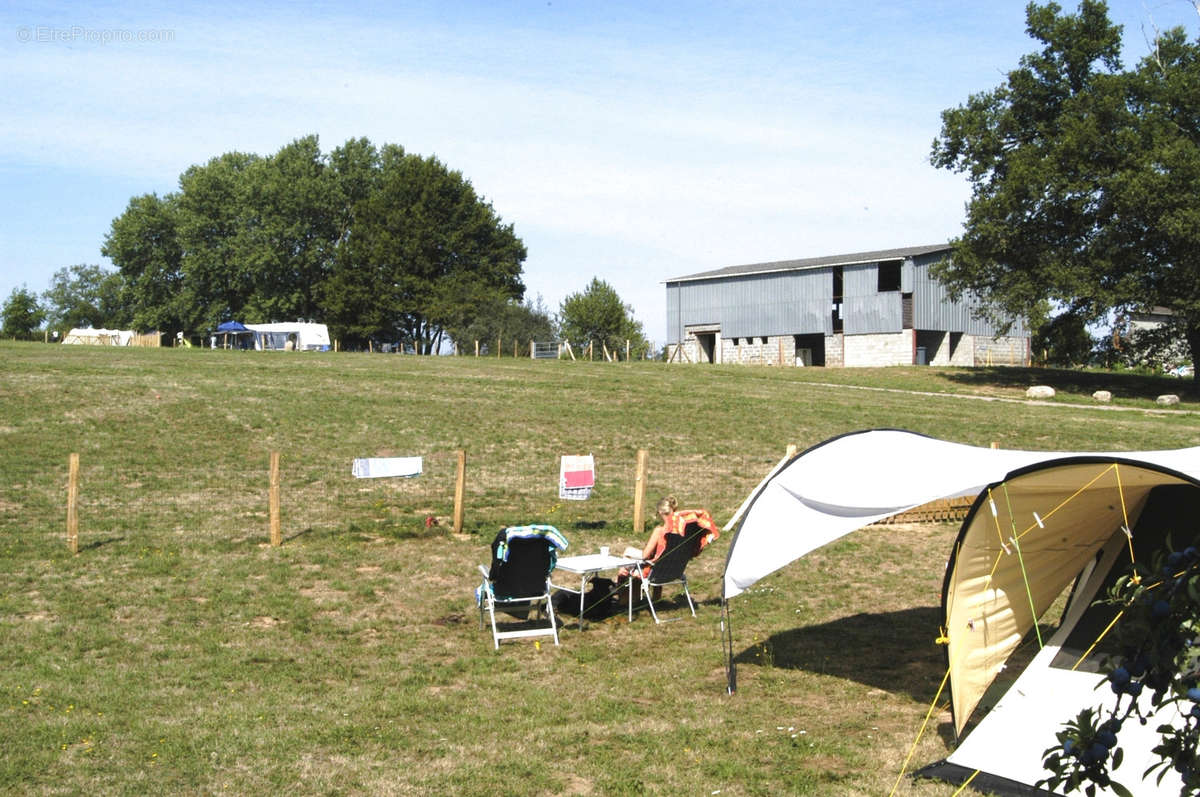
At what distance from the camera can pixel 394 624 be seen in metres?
11.1

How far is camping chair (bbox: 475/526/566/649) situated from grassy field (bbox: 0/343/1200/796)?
386mm

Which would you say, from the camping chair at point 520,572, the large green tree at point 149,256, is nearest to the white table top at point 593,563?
the camping chair at point 520,572

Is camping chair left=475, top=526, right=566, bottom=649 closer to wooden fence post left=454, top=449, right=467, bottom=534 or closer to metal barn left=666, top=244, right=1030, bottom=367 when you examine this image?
wooden fence post left=454, top=449, right=467, bottom=534

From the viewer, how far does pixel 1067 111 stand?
3925 centimetres

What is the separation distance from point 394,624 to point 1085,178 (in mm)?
34265

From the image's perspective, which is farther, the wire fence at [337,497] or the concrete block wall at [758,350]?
the concrete block wall at [758,350]

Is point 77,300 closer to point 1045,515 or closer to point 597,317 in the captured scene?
point 597,317

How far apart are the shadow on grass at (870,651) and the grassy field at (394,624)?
0.05 metres

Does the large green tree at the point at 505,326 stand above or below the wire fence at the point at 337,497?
above

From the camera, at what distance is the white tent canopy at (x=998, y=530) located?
7.11 m

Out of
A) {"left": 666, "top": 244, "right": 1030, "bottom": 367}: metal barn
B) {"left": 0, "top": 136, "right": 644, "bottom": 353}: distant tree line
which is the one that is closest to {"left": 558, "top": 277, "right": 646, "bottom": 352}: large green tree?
{"left": 0, "top": 136, "right": 644, "bottom": 353}: distant tree line

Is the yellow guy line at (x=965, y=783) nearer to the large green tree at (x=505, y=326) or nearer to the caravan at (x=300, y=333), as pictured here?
the large green tree at (x=505, y=326)

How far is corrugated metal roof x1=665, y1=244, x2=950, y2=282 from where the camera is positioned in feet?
179

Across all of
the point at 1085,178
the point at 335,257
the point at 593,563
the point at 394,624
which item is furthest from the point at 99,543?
the point at 335,257
